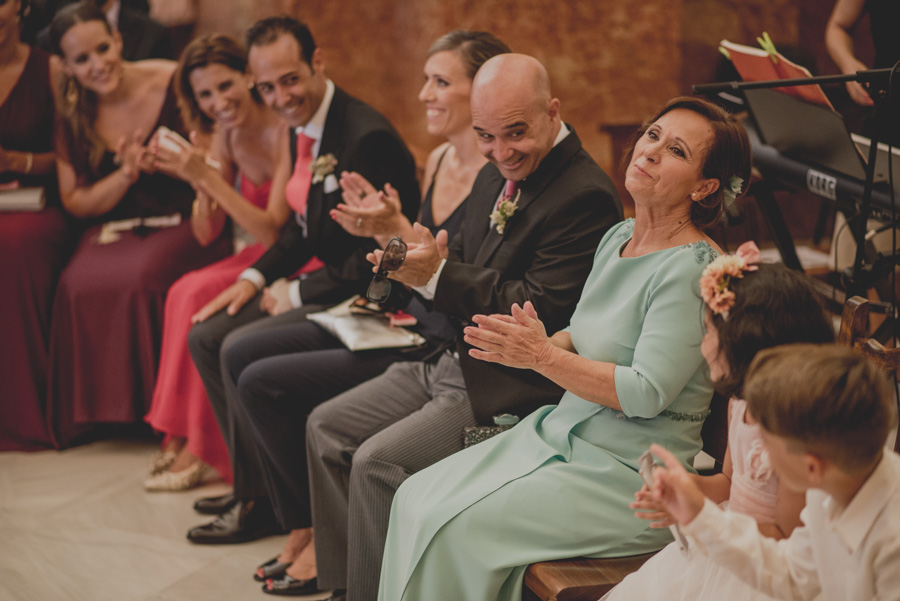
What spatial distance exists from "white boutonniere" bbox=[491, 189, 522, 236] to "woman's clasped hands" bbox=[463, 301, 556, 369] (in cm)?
54

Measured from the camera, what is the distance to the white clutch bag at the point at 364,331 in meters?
2.79

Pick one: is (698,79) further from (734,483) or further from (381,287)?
(734,483)

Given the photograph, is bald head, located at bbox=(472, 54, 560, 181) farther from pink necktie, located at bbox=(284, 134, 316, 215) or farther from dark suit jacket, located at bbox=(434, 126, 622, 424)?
pink necktie, located at bbox=(284, 134, 316, 215)

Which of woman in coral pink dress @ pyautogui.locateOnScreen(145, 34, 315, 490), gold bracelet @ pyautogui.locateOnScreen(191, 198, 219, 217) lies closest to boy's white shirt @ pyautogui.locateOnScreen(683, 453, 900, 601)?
woman in coral pink dress @ pyautogui.locateOnScreen(145, 34, 315, 490)

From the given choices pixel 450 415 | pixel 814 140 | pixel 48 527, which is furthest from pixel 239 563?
pixel 814 140

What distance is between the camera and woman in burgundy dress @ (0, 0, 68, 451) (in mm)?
4039

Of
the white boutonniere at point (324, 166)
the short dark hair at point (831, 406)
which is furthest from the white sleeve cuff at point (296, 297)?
the short dark hair at point (831, 406)

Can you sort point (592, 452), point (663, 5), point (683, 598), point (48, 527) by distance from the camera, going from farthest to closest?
point (663, 5) < point (48, 527) < point (592, 452) < point (683, 598)

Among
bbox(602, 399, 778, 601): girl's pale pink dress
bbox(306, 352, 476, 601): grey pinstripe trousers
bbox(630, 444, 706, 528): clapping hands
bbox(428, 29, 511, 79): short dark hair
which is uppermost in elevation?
bbox(428, 29, 511, 79): short dark hair

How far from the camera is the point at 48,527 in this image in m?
3.30

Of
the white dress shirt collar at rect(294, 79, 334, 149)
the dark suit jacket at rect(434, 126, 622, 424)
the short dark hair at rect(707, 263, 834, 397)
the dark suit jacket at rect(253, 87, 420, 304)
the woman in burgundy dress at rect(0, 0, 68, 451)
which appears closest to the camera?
the short dark hair at rect(707, 263, 834, 397)

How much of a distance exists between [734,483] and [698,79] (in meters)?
4.84

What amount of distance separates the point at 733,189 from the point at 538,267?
0.56m

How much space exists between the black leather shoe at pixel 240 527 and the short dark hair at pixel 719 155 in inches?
78.8
